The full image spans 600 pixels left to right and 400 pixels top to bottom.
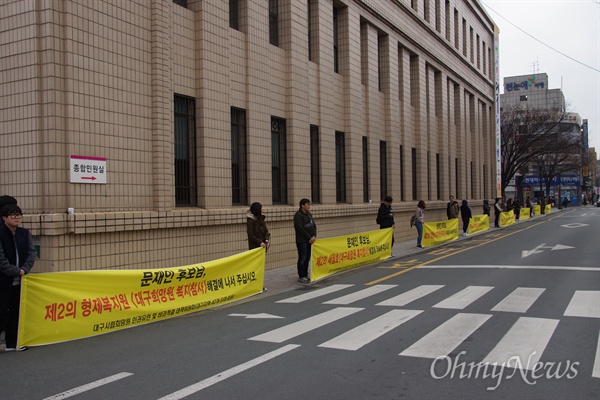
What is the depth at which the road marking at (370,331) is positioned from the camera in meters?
6.12

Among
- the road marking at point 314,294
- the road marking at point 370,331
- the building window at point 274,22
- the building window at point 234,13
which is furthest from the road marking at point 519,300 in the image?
the building window at point 274,22

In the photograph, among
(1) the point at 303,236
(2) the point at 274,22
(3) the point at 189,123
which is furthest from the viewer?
(2) the point at 274,22

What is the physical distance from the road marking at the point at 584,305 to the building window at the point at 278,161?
8444mm

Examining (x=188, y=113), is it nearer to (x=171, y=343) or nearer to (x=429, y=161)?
(x=171, y=343)

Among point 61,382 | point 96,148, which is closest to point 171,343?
point 61,382

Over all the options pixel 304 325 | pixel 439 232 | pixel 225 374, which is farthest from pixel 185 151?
pixel 439 232

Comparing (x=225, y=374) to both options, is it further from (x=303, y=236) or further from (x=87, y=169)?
(x=303, y=236)

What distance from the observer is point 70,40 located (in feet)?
30.1

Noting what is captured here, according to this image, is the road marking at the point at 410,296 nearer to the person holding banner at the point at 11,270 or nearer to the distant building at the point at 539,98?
the person holding banner at the point at 11,270

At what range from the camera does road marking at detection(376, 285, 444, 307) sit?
28.4 ft

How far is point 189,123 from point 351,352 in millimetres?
7923

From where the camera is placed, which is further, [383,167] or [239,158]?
[383,167]

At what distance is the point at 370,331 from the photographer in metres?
6.73

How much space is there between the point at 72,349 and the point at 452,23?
31692 millimetres
